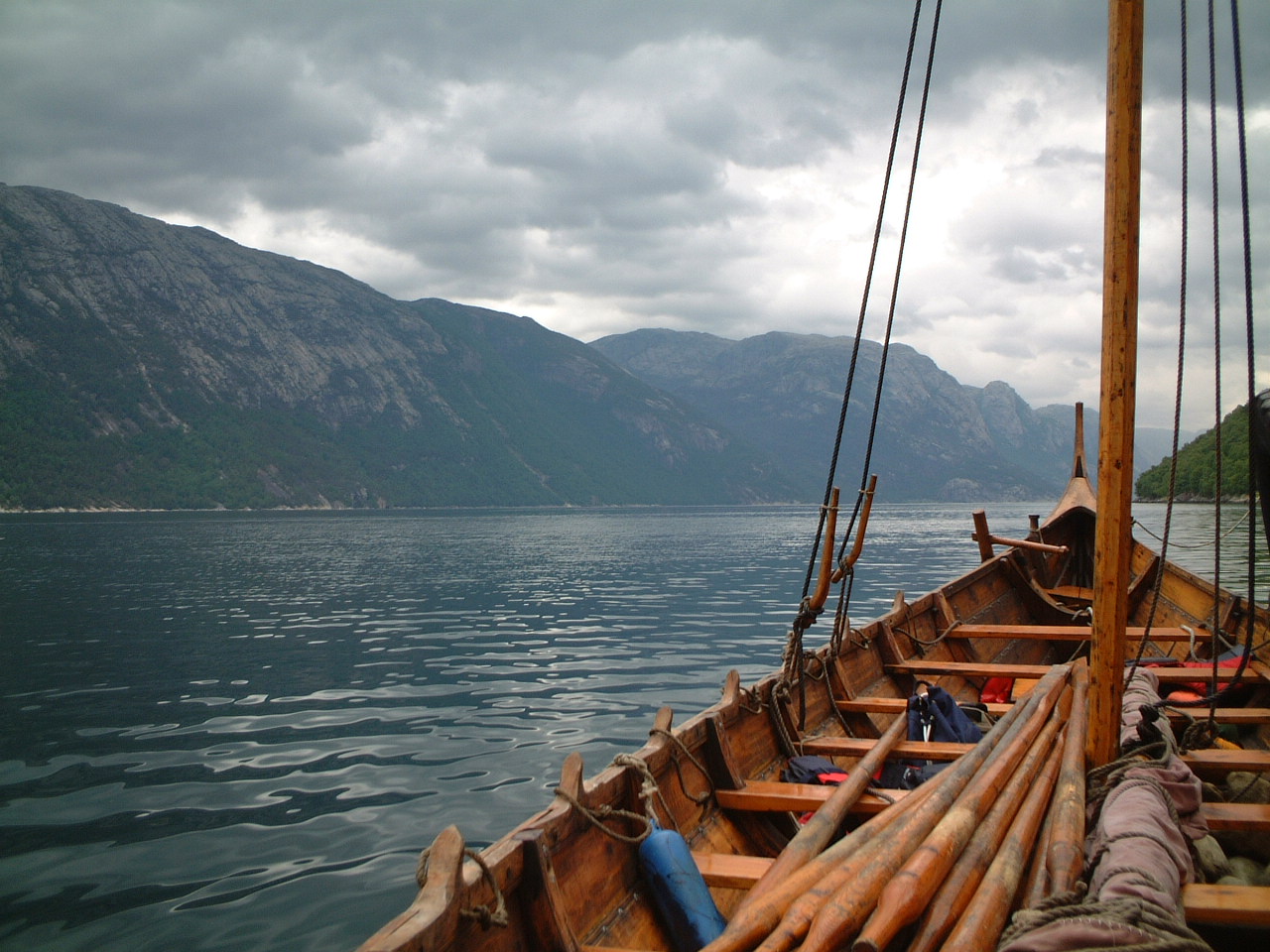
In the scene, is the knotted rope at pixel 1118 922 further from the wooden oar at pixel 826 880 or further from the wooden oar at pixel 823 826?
the wooden oar at pixel 823 826

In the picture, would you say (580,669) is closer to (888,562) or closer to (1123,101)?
(1123,101)

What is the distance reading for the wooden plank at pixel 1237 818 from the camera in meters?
4.36

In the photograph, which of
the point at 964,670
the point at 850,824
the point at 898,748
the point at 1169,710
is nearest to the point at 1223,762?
the point at 1169,710

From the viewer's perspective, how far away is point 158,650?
1856 cm

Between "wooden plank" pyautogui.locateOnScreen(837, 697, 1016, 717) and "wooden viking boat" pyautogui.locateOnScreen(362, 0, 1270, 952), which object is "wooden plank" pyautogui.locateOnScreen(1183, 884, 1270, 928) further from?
"wooden plank" pyautogui.locateOnScreen(837, 697, 1016, 717)

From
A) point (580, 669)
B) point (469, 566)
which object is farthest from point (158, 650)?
point (469, 566)

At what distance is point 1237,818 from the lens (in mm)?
4395

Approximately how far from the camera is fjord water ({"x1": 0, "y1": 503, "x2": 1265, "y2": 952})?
271 inches

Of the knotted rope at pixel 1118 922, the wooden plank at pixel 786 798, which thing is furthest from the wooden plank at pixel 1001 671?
the knotted rope at pixel 1118 922

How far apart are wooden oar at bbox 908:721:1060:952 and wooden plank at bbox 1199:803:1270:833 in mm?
1035

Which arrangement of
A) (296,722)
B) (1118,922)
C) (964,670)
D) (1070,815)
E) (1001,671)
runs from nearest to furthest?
1. (1118,922)
2. (1070,815)
3. (1001,671)
4. (964,670)
5. (296,722)

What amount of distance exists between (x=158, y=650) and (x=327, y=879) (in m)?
14.0

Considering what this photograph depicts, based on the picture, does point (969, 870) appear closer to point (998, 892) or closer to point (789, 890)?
point (998, 892)

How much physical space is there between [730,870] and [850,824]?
52.6 inches
